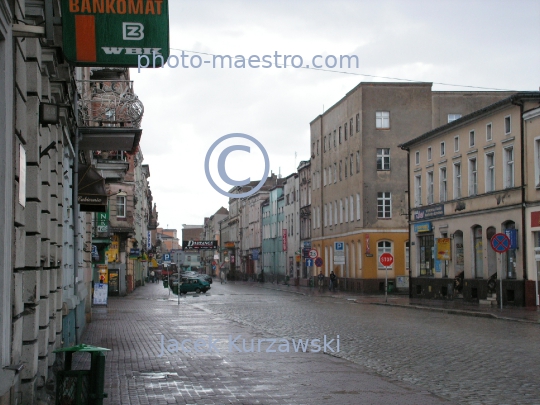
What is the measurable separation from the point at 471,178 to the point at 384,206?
19470 mm

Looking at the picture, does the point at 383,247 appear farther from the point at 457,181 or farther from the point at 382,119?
the point at 457,181

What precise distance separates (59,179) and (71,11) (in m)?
5.16

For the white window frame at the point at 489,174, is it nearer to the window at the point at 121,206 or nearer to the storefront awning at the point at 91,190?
the storefront awning at the point at 91,190

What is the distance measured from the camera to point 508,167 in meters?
37.2

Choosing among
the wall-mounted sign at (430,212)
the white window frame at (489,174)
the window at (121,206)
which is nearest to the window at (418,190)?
the wall-mounted sign at (430,212)

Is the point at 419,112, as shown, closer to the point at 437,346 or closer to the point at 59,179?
the point at 437,346

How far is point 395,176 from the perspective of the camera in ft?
200

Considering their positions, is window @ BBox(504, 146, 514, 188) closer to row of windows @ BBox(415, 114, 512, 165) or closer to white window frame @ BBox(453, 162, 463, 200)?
row of windows @ BBox(415, 114, 512, 165)

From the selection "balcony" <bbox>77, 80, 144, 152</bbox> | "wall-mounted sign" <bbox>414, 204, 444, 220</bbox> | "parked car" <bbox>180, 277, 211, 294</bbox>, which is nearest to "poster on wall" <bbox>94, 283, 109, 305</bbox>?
"balcony" <bbox>77, 80, 144, 152</bbox>

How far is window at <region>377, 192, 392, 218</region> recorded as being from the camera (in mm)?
60750

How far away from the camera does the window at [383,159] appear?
60.5 meters

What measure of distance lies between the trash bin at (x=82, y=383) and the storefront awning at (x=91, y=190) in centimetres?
1078

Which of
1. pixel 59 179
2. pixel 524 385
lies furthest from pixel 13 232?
pixel 524 385

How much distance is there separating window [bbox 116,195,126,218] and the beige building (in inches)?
898
